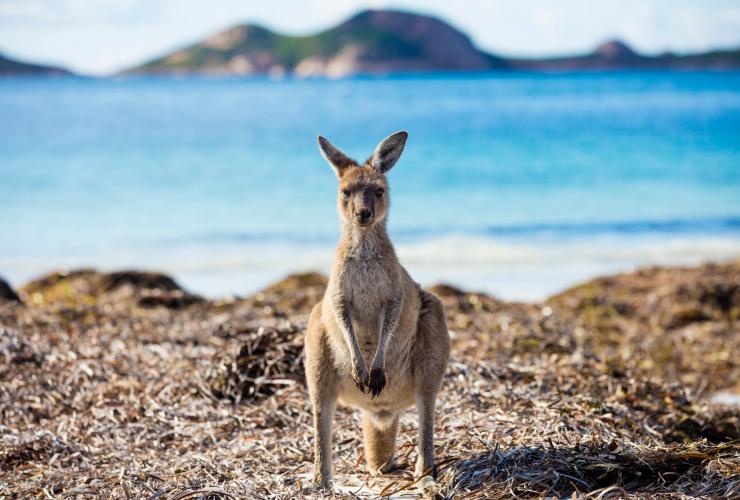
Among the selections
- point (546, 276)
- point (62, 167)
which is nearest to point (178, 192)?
point (62, 167)

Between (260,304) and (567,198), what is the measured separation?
1357 cm

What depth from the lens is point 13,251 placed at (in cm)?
1438

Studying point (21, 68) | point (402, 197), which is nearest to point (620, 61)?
point (21, 68)

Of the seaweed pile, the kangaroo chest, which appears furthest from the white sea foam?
the kangaroo chest

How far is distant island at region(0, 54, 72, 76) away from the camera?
102 m

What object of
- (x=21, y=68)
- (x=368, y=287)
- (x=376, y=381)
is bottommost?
(x=376, y=381)

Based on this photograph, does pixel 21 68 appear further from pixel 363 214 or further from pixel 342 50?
pixel 363 214

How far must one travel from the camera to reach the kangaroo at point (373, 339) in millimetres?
3764

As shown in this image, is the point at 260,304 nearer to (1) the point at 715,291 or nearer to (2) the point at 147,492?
(2) the point at 147,492

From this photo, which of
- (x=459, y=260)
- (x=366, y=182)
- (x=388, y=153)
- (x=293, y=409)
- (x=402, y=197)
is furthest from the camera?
(x=402, y=197)

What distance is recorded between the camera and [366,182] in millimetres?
3832

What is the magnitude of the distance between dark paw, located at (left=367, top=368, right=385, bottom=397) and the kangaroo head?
0.63 meters

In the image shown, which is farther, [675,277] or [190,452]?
[675,277]

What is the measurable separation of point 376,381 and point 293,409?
44.7 inches
